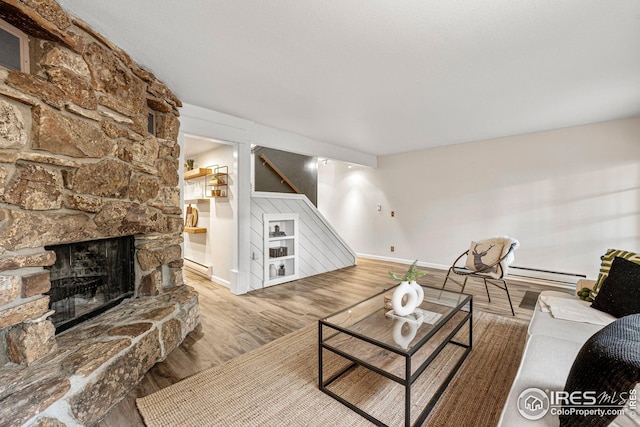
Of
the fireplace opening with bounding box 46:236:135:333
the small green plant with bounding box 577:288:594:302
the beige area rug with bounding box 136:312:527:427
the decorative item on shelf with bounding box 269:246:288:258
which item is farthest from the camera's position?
the decorative item on shelf with bounding box 269:246:288:258

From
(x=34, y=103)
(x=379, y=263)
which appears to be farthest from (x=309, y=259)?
(x=34, y=103)

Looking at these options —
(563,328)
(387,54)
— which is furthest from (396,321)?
(387,54)

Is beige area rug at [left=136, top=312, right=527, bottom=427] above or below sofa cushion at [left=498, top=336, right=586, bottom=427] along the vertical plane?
below

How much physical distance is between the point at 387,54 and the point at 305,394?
245cm

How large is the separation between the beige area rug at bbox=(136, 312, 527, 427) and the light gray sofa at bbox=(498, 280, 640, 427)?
0.39 m

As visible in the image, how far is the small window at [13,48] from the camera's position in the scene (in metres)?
1.34

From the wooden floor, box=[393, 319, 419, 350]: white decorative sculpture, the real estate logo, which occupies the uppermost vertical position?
box=[393, 319, 419, 350]: white decorative sculpture

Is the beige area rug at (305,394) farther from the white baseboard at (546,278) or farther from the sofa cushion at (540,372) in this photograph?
the white baseboard at (546,278)

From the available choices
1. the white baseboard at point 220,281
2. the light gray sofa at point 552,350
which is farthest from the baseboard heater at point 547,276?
the white baseboard at point 220,281

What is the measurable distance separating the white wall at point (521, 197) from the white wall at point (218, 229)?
3.38 metres

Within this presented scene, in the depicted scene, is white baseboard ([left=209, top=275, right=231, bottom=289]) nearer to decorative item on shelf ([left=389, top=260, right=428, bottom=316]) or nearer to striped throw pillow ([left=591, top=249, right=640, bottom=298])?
decorative item on shelf ([left=389, top=260, right=428, bottom=316])

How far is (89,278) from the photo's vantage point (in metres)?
1.98

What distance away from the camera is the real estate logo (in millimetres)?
1046

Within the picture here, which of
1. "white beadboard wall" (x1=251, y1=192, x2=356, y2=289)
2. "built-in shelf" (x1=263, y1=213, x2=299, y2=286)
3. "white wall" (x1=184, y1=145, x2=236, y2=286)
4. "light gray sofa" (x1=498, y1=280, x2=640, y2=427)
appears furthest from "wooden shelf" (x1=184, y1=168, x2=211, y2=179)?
"light gray sofa" (x1=498, y1=280, x2=640, y2=427)
